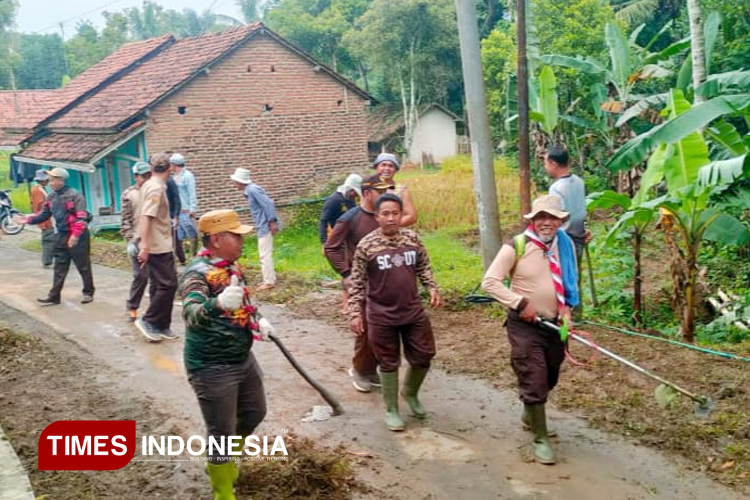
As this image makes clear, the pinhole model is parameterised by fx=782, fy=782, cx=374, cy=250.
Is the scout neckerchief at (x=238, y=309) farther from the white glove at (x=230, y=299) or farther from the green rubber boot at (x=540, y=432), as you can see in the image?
the green rubber boot at (x=540, y=432)

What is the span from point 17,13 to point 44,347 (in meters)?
54.0

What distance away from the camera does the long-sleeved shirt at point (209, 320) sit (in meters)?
4.35

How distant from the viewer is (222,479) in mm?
4484

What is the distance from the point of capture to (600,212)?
18.1m

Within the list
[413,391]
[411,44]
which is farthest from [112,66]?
[413,391]

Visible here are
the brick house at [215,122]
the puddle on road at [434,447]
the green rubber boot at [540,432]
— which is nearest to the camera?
the green rubber boot at [540,432]

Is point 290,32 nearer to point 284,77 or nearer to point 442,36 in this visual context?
point 442,36

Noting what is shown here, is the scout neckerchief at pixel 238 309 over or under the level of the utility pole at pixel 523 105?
under

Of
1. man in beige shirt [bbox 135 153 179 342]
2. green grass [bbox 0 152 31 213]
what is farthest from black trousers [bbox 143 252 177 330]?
green grass [bbox 0 152 31 213]

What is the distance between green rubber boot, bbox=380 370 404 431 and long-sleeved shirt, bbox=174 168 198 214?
765cm

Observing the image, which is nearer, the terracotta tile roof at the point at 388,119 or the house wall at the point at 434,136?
the terracotta tile roof at the point at 388,119

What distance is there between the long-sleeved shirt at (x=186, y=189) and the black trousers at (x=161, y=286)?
4.44 meters

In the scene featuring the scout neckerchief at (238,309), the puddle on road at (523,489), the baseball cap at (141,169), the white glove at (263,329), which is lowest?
the puddle on road at (523,489)

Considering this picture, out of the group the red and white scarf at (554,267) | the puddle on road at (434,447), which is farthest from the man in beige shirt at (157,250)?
the red and white scarf at (554,267)
